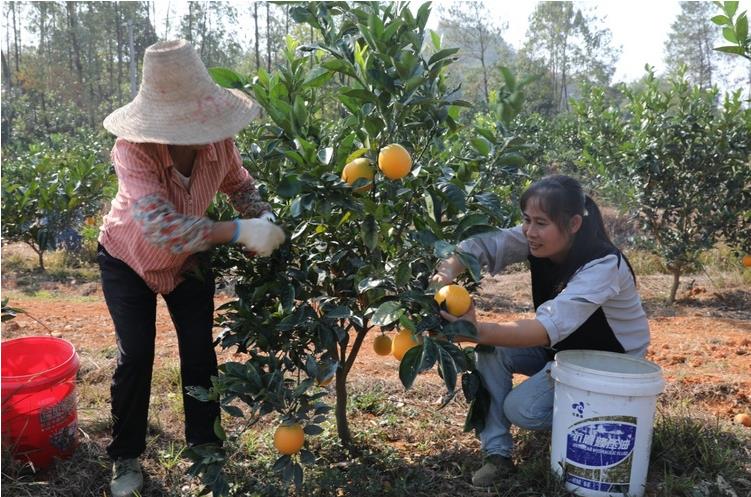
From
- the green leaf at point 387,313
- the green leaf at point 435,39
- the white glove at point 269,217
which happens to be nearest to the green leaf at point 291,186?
the white glove at point 269,217

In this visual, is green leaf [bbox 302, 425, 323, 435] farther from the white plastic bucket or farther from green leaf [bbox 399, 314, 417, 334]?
the white plastic bucket

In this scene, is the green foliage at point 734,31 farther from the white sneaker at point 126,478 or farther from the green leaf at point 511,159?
the white sneaker at point 126,478

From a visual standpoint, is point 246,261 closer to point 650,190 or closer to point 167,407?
point 167,407

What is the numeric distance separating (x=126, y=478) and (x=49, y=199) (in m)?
4.98

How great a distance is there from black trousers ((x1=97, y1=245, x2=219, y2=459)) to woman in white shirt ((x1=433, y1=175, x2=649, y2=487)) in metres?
0.81

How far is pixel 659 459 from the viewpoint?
2.21m

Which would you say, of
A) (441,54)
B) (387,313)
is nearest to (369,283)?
(387,313)

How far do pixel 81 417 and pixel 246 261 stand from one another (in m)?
1.15

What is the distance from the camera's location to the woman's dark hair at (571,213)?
197 cm

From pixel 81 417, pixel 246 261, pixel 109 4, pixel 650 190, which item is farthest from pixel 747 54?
pixel 109 4

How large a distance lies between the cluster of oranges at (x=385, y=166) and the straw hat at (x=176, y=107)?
0.37 m

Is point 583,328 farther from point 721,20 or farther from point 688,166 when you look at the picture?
point 688,166

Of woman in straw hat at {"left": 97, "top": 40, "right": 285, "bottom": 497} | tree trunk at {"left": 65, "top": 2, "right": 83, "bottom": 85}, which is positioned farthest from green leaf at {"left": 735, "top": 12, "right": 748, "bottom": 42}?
tree trunk at {"left": 65, "top": 2, "right": 83, "bottom": 85}

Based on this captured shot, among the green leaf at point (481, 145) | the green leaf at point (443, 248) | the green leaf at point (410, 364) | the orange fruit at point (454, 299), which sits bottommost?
the green leaf at point (410, 364)
